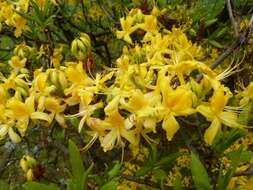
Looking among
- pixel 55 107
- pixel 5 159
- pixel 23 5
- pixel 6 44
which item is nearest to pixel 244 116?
pixel 55 107

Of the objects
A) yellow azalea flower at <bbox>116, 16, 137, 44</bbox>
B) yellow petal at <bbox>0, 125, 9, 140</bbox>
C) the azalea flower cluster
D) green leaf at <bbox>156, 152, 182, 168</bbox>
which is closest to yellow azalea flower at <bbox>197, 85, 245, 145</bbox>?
the azalea flower cluster

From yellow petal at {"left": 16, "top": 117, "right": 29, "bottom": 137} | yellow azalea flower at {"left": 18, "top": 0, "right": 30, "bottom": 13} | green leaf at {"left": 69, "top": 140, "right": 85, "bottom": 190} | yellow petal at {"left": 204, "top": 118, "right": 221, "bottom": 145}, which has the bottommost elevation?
yellow petal at {"left": 16, "top": 117, "right": 29, "bottom": 137}

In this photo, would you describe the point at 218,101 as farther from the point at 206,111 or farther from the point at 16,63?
the point at 16,63

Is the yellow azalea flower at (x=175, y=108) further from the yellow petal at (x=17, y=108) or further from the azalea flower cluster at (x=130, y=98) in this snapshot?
the yellow petal at (x=17, y=108)

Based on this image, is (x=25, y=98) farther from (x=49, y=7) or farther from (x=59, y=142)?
(x=59, y=142)

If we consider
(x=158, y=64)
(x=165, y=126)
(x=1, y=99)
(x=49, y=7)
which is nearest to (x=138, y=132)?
(x=165, y=126)

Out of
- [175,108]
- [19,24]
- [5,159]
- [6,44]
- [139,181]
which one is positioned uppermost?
[175,108]

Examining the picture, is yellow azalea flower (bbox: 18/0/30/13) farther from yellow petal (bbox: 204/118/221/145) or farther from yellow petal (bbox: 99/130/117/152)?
yellow petal (bbox: 204/118/221/145)
